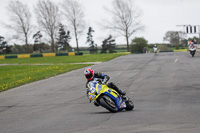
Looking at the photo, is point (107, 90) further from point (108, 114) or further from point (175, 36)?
point (175, 36)

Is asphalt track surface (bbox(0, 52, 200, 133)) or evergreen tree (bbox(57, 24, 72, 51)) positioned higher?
evergreen tree (bbox(57, 24, 72, 51))

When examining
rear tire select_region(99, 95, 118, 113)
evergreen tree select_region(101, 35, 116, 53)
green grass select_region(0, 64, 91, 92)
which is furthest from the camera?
evergreen tree select_region(101, 35, 116, 53)

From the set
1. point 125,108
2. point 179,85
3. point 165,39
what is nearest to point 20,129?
point 125,108

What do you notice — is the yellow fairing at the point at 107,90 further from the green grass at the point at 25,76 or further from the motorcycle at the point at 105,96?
the green grass at the point at 25,76

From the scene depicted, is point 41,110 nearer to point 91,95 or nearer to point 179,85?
point 91,95

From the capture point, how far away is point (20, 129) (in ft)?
24.5

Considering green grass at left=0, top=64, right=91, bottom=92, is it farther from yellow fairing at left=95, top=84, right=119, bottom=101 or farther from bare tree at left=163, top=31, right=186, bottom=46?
bare tree at left=163, top=31, right=186, bottom=46

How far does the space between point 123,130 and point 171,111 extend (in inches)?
92.4

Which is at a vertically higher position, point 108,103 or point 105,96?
point 105,96

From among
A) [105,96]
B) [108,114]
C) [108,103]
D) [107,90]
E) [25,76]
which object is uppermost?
[107,90]

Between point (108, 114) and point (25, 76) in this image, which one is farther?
point (25, 76)

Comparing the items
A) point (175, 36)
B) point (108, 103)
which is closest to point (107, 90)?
point (108, 103)

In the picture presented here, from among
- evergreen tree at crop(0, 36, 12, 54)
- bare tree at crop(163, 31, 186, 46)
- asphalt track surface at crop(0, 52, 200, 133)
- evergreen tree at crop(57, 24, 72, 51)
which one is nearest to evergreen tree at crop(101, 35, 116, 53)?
evergreen tree at crop(57, 24, 72, 51)

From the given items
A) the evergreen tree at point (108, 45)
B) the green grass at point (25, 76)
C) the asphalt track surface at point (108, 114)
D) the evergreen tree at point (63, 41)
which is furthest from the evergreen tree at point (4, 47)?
the asphalt track surface at point (108, 114)
